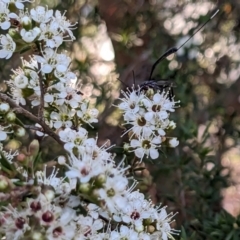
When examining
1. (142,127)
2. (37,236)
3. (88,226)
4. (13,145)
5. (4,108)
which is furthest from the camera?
(13,145)

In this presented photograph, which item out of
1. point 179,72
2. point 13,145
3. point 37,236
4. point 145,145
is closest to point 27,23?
point 145,145

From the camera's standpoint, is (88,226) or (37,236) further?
(88,226)

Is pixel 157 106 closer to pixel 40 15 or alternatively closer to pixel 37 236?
pixel 40 15

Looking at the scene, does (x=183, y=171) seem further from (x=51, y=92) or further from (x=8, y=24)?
(x=8, y=24)

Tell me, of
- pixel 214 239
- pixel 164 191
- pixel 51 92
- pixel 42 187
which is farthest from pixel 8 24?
pixel 164 191

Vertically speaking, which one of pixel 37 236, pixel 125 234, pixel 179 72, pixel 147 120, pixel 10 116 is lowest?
pixel 37 236

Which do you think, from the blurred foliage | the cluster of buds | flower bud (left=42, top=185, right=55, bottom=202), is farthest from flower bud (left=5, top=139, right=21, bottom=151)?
flower bud (left=42, top=185, right=55, bottom=202)

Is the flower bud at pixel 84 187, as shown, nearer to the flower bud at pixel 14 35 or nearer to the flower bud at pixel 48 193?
the flower bud at pixel 48 193
